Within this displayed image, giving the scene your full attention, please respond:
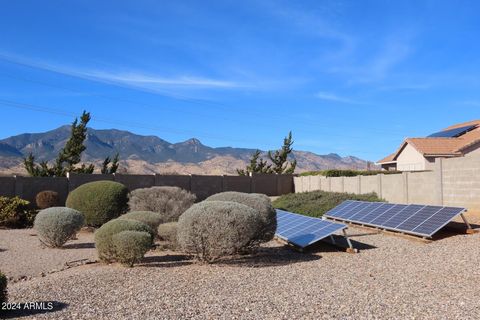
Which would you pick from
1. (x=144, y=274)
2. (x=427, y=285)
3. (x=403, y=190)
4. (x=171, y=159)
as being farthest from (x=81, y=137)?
(x=171, y=159)

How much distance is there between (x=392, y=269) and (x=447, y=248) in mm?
2838

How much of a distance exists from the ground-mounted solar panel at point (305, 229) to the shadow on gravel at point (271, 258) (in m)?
0.29

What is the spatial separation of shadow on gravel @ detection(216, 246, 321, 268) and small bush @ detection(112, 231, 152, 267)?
1.68m

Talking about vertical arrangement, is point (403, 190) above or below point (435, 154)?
below

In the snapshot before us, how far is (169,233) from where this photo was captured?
12.4 metres

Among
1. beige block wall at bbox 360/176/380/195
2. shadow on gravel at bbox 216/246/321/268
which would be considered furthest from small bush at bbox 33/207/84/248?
beige block wall at bbox 360/176/380/195

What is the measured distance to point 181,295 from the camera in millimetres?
7281

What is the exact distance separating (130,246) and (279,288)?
3.57 metres

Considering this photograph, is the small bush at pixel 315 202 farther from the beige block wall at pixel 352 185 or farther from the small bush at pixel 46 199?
the small bush at pixel 46 199

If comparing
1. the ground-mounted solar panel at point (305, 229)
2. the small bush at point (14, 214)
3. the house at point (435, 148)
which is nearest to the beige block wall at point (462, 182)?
the ground-mounted solar panel at point (305, 229)

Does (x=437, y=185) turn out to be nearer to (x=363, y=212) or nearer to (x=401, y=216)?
(x=363, y=212)

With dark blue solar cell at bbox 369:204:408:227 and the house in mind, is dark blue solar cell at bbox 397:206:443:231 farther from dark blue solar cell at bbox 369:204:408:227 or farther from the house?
the house

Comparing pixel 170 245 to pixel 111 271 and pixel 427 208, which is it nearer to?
pixel 111 271

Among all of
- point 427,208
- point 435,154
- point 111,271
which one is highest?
point 435,154
